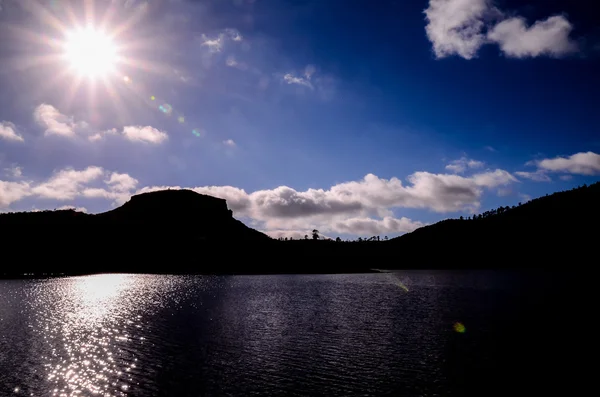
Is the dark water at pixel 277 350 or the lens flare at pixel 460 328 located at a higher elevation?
the lens flare at pixel 460 328

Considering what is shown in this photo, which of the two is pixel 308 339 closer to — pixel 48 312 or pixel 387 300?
pixel 387 300

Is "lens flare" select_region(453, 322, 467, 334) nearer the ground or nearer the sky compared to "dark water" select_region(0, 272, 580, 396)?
nearer the sky

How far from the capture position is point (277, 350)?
39.7 metres

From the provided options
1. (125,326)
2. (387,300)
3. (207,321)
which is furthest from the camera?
(387,300)

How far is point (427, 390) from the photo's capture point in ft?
90.3

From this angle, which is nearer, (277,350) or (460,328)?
(277,350)

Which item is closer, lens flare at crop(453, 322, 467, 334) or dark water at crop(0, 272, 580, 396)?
dark water at crop(0, 272, 580, 396)

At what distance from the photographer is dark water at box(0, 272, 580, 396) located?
28.8m

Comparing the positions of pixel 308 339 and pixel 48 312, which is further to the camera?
pixel 48 312

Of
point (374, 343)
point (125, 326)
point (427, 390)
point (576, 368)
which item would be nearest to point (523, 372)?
point (576, 368)

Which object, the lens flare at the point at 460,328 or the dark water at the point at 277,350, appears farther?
the lens flare at the point at 460,328

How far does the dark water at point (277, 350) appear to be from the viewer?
2884cm

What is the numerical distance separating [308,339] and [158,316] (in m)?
31.1

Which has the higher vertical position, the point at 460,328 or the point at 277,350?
the point at 460,328
